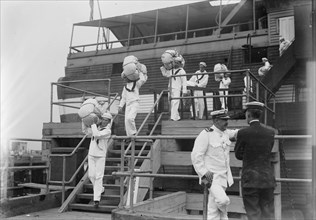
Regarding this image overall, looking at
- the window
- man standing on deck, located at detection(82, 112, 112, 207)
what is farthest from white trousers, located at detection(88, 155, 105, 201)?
the window

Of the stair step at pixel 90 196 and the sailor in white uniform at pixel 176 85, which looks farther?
the sailor in white uniform at pixel 176 85

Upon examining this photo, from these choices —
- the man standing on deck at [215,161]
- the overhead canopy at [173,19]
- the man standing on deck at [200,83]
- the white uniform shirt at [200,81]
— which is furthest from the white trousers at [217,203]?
the overhead canopy at [173,19]

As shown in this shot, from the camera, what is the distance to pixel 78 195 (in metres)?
8.24

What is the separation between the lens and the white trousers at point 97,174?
24.4 ft

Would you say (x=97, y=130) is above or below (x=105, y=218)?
above

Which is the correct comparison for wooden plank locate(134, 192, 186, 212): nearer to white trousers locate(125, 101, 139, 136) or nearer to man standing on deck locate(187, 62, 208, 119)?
white trousers locate(125, 101, 139, 136)

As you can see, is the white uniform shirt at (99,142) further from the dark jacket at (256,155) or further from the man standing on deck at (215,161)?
the dark jacket at (256,155)

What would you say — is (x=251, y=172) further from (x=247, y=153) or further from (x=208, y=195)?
(x=208, y=195)

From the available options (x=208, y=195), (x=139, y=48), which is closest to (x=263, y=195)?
(x=208, y=195)

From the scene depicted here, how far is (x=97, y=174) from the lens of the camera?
7449 millimetres

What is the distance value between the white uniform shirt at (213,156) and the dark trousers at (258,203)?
1.17ft

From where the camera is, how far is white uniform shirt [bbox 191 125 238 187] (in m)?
4.56

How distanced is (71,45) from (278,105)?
35.5 ft

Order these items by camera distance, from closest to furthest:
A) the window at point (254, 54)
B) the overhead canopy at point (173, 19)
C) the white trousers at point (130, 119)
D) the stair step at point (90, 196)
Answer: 1. the stair step at point (90, 196)
2. the white trousers at point (130, 119)
3. the window at point (254, 54)
4. the overhead canopy at point (173, 19)
